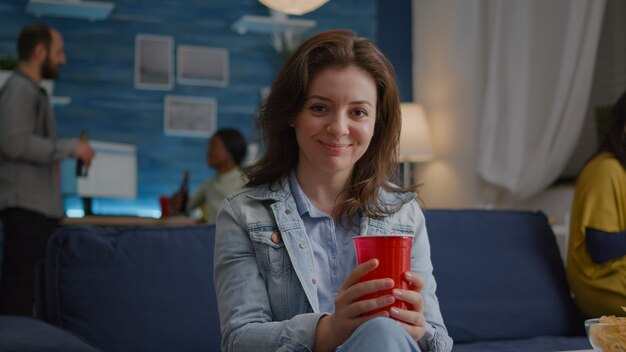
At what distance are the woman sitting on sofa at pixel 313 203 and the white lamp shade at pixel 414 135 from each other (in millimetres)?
3437

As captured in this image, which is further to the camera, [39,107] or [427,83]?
[427,83]

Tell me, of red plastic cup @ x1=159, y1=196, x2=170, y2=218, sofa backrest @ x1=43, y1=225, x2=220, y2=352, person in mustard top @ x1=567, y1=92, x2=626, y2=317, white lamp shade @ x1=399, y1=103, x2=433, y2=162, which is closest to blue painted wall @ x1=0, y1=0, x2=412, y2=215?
white lamp shade @ x1=399, y1=103, x2=433, y2=162

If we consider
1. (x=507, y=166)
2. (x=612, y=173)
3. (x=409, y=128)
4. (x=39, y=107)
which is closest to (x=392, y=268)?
(x=612, y=173)

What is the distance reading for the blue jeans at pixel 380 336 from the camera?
116cm

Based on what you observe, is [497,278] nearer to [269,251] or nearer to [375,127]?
[375,127]

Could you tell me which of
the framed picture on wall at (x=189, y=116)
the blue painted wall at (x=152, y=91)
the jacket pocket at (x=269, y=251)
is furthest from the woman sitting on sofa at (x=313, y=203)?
the framed picture on wall at (x=189, y=116)

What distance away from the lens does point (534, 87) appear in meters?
4.50

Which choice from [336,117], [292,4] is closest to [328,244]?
[336,117]

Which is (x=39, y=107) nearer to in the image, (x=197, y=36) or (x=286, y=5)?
(x=286, y=5)

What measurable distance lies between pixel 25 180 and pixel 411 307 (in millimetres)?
2776

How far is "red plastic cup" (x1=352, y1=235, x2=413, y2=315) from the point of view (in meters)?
1.15

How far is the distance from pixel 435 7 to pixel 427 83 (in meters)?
0.51

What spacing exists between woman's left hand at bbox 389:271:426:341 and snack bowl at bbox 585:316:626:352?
0.33m

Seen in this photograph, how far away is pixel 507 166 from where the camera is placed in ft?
15.1
